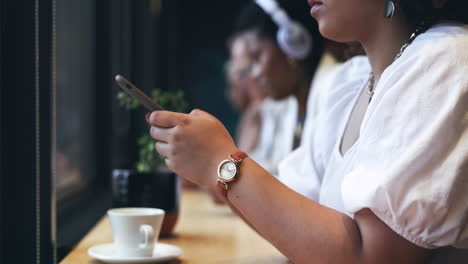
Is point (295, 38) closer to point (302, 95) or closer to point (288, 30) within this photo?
point (288, 30)

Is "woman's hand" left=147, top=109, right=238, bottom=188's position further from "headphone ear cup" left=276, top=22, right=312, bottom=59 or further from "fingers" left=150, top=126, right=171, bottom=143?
"headphone ear cup" left=276, top=22, right=312, bottom=59

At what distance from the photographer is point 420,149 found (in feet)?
2.20

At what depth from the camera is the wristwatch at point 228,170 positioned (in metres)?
0.76

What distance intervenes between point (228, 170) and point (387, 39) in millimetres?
314

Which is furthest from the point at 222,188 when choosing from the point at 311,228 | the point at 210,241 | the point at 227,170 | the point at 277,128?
the point at 277,128

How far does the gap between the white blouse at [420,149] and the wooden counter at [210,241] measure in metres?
0.34

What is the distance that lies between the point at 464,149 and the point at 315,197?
439mm

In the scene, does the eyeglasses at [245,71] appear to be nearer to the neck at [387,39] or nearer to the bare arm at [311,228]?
the neck at [387,39]

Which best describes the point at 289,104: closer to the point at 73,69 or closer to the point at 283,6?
the point at 283,6

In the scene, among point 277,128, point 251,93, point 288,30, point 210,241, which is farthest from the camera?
point 251,93

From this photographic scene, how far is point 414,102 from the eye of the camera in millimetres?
697

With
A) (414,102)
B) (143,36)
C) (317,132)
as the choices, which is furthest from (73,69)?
(414,102)

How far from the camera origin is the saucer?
35.7 inches

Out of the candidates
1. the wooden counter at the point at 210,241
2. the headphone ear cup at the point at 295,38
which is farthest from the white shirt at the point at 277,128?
the wooden counter at the point at 210,241
